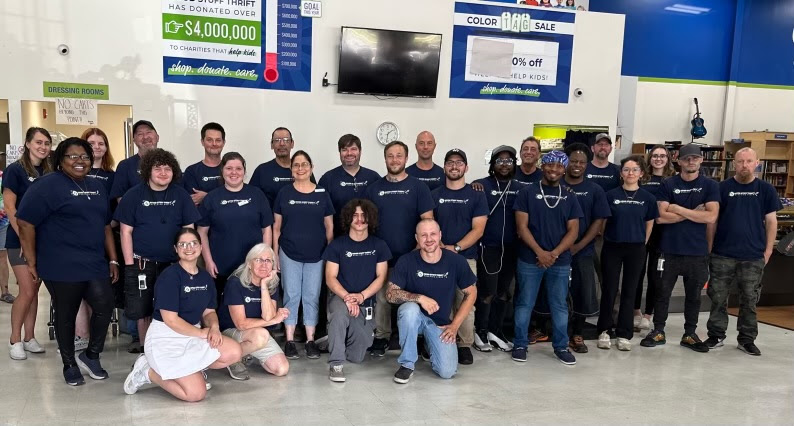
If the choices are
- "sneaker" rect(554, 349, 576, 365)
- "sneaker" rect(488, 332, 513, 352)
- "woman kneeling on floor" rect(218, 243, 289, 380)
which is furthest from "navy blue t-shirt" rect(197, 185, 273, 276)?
"sneaker" rect(554, 349, 576, 365)

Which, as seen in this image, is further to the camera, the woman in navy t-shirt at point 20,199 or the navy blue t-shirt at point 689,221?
the navy blue t-shirt at point 689,221

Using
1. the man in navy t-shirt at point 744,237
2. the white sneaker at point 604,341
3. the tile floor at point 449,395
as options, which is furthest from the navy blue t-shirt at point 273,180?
the man in navy t-shirt at point 744,237

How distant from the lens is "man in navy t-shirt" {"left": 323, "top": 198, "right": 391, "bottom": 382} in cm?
421

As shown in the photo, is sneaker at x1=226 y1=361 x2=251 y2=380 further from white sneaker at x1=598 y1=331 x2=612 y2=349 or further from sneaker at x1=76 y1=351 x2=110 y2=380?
white sneaker at x1=598 y1=331 x2=612 y2=349

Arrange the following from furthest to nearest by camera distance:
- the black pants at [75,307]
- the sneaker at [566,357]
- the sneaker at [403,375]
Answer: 1. the sneaker at [566,357]
2. the sneaker at [403,375]
3. the black pants at [75,307]

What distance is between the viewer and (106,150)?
455 centimetres

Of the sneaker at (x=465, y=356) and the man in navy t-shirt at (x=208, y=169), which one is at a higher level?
the man in navy t-shirt at (x=208, y=169)

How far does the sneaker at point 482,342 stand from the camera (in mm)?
4816

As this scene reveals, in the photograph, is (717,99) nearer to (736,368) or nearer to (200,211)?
(736,368)

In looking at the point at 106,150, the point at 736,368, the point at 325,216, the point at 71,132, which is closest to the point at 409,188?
the point at 325,216

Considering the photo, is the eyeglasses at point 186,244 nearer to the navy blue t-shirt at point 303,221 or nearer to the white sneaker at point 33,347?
the navy blue t-shirt at point 303,221

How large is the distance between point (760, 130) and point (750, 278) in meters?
8.89

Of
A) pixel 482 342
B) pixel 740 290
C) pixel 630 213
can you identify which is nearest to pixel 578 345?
pixel 482 342

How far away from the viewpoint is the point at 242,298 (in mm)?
4000
